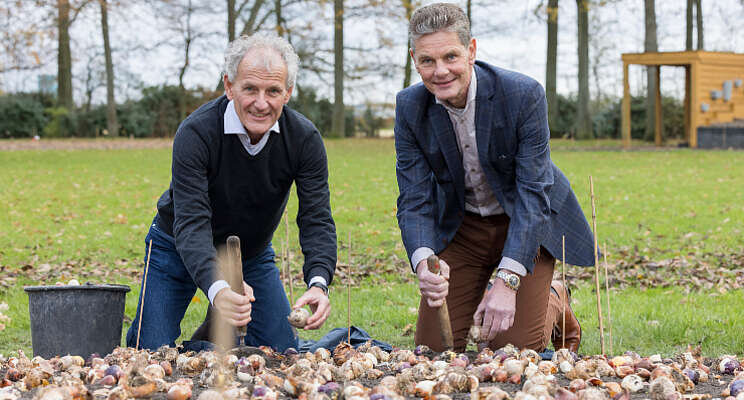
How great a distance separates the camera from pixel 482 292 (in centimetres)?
385

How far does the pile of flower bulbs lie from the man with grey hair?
27 cm

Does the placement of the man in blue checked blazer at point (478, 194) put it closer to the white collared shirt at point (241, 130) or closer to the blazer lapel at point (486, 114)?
the blazer lapel at point (486, 114)

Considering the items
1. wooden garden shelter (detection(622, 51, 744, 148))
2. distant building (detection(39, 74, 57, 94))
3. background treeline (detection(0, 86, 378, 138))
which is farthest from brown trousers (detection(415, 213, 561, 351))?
distant building (detection(39, 74, 57, 94))

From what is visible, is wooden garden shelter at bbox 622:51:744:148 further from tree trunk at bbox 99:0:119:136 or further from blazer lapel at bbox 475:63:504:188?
blazer lapel at bbox 475:63:504:188

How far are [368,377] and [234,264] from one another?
0.60 m

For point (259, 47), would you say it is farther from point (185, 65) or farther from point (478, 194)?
point (185, 65)

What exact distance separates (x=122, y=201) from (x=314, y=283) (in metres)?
8.01

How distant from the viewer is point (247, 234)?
357cm

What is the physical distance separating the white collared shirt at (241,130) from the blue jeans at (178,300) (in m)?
0.77

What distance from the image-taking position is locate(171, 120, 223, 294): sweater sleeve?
2.91m

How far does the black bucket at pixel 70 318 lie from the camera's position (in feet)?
10.8

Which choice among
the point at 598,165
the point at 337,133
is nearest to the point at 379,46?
the point at 337,133

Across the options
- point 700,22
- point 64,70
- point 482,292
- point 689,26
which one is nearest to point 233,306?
point 482,292

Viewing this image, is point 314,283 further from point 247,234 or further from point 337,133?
point 337,133
